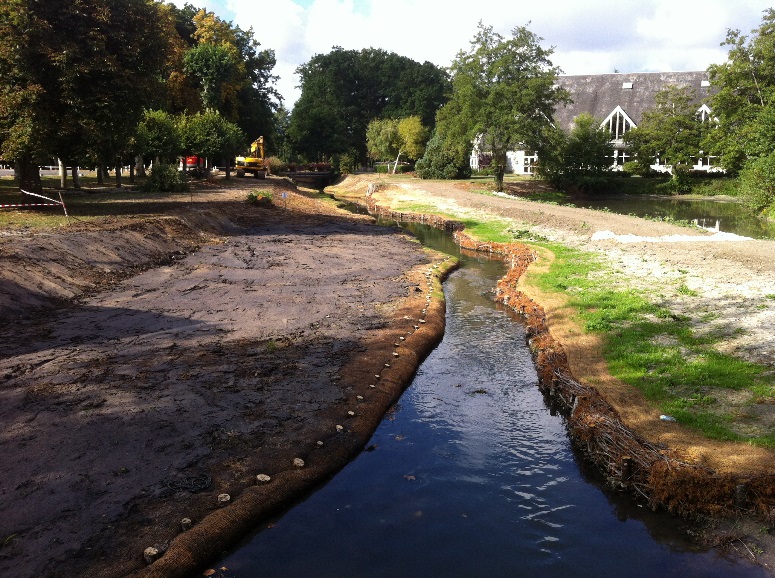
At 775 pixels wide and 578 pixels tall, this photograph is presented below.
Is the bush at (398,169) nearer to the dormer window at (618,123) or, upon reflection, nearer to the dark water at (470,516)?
the dormer window at (618,123)

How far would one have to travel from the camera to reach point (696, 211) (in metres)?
51.2

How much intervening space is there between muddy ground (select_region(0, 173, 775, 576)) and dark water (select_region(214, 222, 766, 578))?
57 cm

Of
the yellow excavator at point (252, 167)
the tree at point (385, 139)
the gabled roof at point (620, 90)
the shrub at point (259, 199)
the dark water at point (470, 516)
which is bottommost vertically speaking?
the dark water at point (470, 516)

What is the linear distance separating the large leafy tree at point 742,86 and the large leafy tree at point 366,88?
4747 cm

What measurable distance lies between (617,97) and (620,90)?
1237 millimetres

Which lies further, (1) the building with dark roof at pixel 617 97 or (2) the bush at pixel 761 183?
(1) the building with dark roof at pixel 617 97

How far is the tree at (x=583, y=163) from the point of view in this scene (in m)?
64.8

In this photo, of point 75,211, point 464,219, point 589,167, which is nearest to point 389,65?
point 589,167

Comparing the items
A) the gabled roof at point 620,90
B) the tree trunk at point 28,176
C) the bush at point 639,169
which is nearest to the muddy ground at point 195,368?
the tree trunk at point 28,176

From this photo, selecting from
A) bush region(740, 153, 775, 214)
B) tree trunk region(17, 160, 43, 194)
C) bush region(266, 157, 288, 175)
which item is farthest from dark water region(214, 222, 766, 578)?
bush region(266, 157, 288, 175)

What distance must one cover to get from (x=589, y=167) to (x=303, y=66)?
63.8 metres

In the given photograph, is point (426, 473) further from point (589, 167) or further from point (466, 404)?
point (589, 167)

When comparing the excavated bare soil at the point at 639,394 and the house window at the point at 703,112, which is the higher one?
the house window at the point at 703,112

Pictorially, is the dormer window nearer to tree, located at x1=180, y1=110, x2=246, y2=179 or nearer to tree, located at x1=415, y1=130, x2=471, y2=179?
tree, located at x1=415, y1=130, x2=471, y2=179
